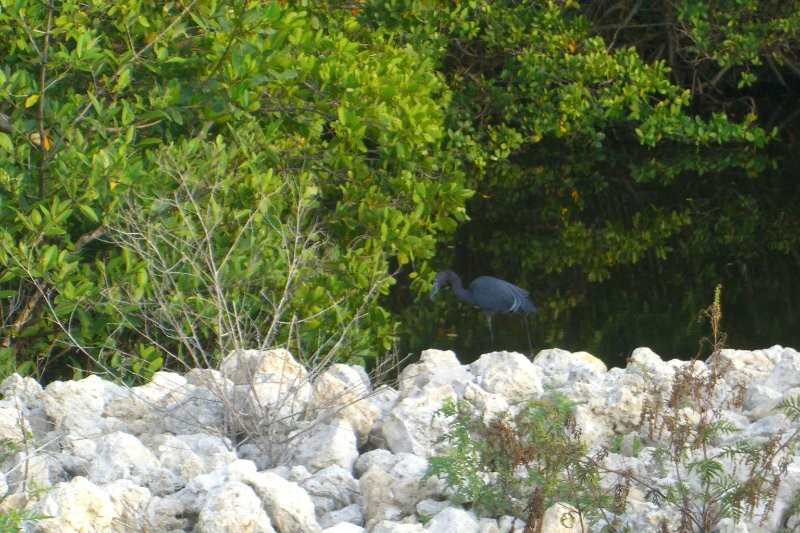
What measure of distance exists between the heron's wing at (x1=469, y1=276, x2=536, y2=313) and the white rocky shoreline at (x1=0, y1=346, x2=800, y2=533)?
2.12 metres

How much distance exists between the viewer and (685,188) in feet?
41.4

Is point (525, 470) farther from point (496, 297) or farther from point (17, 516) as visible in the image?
point (496, 297)

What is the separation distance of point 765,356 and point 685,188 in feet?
23.9

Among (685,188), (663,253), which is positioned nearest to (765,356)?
(663,253)

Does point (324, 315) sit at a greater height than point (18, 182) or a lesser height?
lesser

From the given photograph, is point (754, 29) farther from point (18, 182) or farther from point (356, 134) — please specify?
point (18, 182)

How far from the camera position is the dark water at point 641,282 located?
7.63 m

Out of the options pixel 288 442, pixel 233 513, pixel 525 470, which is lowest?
pixel 288 442

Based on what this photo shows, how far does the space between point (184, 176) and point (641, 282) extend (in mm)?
5263

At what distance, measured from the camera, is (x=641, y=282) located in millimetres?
9062

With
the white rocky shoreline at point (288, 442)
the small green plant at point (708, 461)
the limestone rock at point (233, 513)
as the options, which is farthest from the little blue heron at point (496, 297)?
the limestone rock at point (233, 513)

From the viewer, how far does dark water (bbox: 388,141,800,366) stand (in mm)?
7633

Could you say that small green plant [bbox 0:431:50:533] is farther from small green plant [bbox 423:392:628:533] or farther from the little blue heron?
the little blue heron

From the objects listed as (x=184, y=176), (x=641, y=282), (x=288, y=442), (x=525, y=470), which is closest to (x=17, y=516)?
(x=288, y=442)
